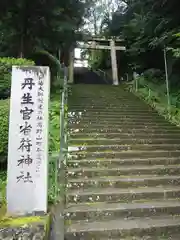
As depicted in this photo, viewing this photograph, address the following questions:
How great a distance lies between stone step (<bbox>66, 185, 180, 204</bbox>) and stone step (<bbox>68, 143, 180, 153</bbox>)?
59.5 inches

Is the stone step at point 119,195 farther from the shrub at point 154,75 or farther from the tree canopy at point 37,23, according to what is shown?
the shrub at point 154,75

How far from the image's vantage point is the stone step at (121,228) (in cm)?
371

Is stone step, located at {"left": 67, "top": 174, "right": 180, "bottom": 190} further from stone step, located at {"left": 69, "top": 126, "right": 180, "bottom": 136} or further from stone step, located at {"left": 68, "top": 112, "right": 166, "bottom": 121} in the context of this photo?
stone step, located at {"left": 68, "top": 112, "right": 166, "bottom": 121}

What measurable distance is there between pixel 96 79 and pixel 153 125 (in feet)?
42.8

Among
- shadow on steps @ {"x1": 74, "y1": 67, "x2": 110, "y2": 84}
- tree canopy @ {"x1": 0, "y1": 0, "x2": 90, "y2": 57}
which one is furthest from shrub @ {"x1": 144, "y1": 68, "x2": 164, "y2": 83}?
shadow on steps @ {"x1": 74, "y1": 67, "x2": 110, "y2": 84}

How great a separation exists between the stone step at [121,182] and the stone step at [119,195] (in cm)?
12

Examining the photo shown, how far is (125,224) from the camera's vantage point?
12.9 ft

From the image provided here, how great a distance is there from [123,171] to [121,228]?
1678 millimetres

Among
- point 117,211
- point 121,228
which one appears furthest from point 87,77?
point 121,228

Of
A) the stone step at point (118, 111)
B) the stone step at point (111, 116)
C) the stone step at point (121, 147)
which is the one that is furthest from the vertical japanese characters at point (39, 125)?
the stone step at point (118, 111)

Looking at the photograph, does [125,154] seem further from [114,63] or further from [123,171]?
[114,63]

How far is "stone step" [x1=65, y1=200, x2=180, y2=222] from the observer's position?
13.5 ft

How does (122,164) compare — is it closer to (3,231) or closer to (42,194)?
(42,194)

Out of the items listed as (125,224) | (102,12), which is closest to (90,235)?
(125,224)
